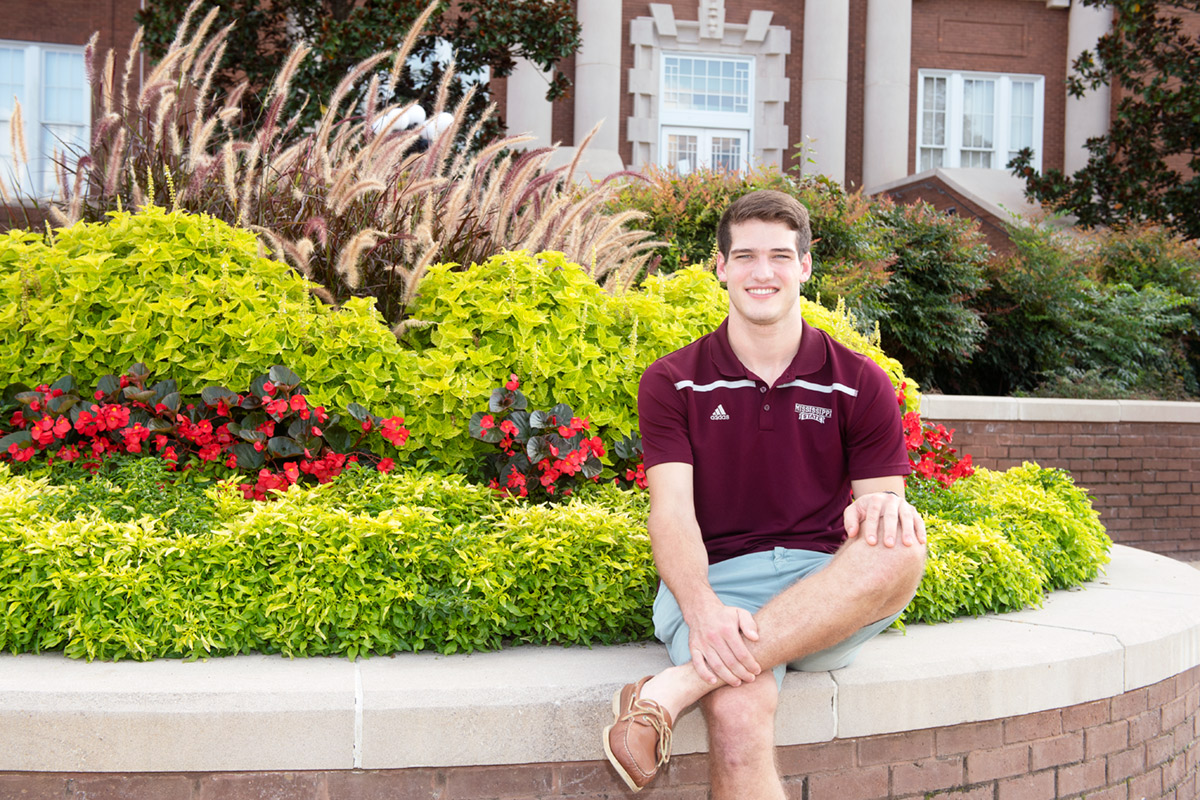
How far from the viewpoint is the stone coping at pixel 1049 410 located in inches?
250

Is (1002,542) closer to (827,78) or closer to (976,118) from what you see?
(827,78)

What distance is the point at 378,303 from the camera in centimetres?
404

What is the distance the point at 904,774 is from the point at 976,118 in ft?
60.8

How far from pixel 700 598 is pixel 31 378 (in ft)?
9.18

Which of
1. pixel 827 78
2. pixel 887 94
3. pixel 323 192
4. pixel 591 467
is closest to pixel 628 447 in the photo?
pixel 591 467

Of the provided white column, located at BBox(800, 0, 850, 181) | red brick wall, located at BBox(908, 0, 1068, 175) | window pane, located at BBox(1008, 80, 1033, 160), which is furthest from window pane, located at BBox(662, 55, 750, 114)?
window pane, located at BBox(1008, 80, 1033, 160)

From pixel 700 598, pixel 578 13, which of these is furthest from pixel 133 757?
pixel 578 13

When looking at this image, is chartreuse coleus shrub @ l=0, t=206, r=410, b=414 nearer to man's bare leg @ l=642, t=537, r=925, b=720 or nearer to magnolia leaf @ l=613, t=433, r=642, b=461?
magnolia leaf @ l=613, t=433, r=642, b=461

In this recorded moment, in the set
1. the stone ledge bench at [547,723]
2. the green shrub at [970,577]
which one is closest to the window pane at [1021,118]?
the green shrub at [970,577]

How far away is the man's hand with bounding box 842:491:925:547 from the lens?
7.38 ft

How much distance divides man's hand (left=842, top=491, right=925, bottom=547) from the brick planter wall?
4441mm

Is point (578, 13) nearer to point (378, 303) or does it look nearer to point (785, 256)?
point (378, 303)

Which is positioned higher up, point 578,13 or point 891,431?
point 578,13

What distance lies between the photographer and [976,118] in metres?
18.7
